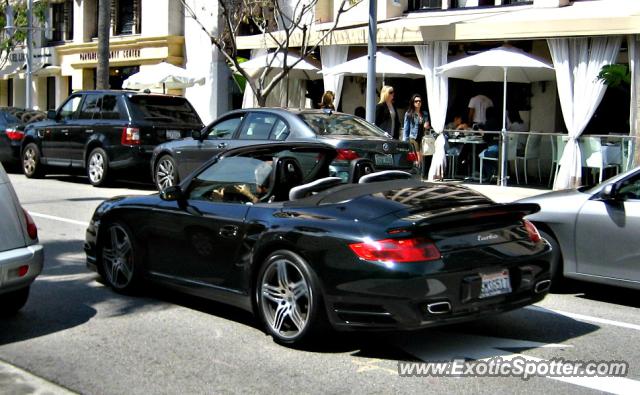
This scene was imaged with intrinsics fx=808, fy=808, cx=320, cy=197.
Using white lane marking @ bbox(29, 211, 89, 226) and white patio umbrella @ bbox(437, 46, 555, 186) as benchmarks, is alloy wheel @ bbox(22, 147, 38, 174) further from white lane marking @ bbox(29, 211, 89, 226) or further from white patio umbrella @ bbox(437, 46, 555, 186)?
white patio umbrella @ bbox(437, 46, 555, 186)

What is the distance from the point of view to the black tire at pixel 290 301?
5562 millimetres

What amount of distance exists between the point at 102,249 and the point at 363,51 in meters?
14.0

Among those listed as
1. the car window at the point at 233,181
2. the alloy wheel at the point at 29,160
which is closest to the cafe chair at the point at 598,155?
the car window at the point at 233,181

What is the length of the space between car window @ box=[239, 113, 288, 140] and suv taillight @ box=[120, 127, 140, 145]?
3.30m

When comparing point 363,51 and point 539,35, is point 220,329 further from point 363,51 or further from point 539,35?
point 363,51

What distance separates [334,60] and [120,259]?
13.6 meters

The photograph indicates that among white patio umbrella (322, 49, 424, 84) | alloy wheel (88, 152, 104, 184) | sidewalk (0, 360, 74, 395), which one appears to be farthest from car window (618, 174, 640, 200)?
alloy wheel (88, 152, 104, 184)

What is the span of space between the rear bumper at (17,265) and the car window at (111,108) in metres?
9.98

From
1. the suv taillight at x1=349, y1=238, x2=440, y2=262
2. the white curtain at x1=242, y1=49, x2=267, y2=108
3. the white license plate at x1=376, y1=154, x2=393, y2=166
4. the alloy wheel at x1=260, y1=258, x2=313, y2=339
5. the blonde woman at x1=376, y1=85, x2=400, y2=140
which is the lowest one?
the alloy wheel at x1=260, y1=258, x2=313, y2=339

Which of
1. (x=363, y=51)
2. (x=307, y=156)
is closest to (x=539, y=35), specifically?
(x=363, y=51)

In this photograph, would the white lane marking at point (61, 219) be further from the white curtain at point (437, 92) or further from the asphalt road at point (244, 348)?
the white curtain at point (437, 92)

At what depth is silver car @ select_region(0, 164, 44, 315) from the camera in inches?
238

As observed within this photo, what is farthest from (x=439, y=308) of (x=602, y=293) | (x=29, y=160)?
(x=29, y=160)

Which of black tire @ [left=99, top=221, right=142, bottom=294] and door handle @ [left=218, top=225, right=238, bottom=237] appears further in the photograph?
black tire @ [left=99, top=221, right=142, bottom=294]
